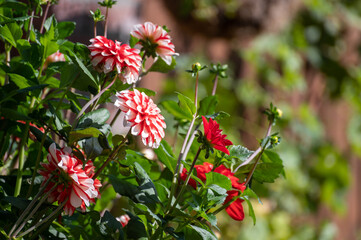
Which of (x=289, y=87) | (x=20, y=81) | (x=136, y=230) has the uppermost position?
(x=20, y=81)

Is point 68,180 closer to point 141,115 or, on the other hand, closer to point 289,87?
point 141,115

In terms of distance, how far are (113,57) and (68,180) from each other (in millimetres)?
122

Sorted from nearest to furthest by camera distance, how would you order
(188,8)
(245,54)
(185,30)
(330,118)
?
1. (188,8)
2. (185,30)
3. (245,54)
4. (330,118)

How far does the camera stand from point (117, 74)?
0.49 m

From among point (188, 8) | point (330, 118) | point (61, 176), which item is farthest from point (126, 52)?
point (330, 118)

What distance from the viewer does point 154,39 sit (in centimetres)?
53

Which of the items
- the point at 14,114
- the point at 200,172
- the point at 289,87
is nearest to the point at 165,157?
the point at 200,172

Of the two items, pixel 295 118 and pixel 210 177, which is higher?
pixel 210 177

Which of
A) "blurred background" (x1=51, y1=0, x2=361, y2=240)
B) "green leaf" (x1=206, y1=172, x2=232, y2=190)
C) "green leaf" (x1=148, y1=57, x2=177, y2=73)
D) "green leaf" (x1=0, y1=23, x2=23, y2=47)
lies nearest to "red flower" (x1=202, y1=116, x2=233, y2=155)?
"green leaf" (x1=206, y1=172, x2=232, y2=190)

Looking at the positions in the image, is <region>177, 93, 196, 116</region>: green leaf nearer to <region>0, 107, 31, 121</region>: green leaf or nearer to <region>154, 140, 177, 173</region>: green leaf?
→ <region>154, 140, 177, 173</region>: green leaf

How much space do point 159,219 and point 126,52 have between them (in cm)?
16

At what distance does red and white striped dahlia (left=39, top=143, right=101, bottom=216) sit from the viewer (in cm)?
43

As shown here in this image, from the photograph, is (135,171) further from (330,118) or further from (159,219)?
(330,118)

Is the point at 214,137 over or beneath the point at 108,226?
over
